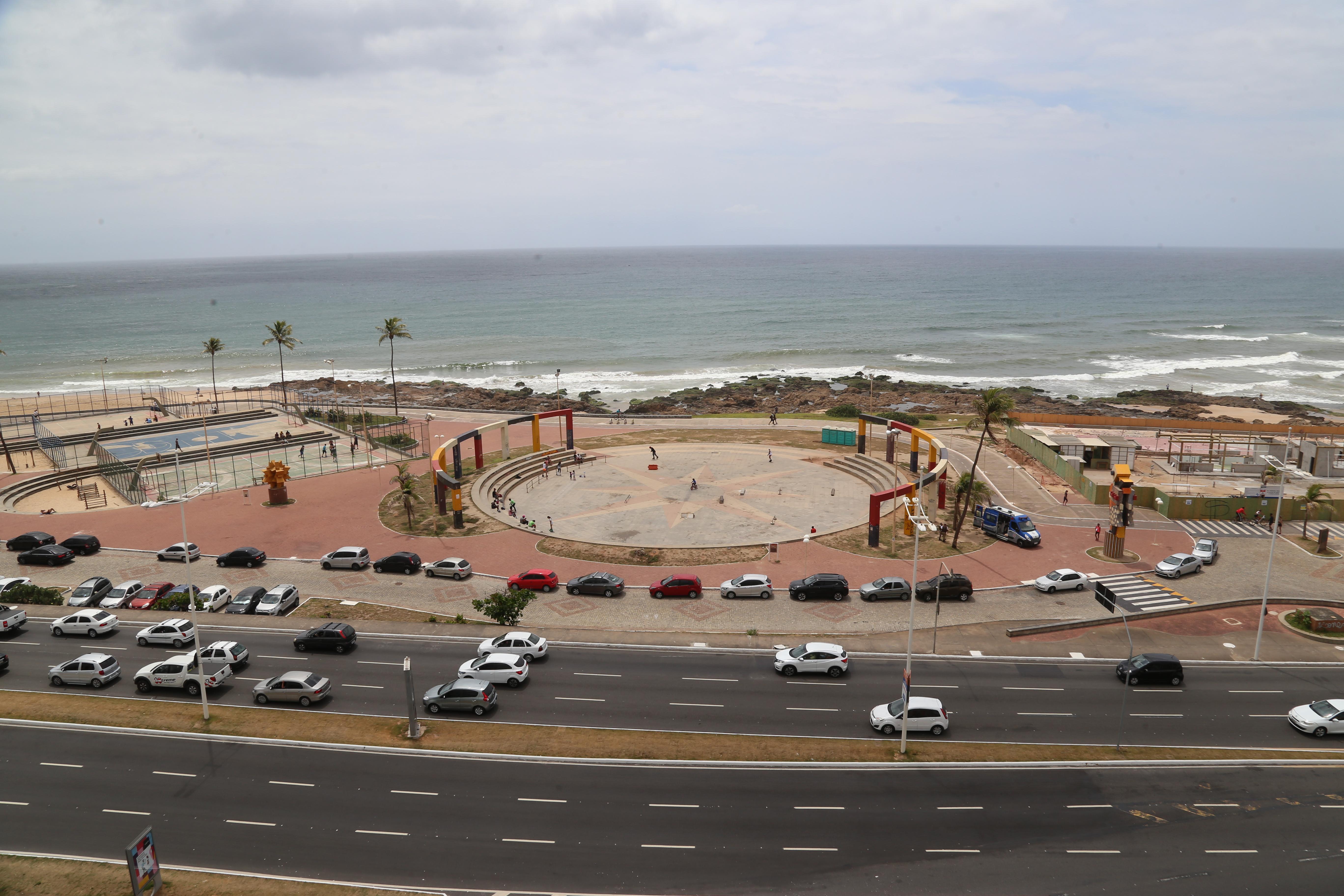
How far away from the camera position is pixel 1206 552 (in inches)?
1727

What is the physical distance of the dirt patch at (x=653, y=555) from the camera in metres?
44.8

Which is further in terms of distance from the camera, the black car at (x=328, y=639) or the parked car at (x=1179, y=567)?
the parked car at (x=1179, y=567)

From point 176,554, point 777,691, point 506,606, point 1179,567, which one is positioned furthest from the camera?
point 176,554

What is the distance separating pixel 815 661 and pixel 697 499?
24.9 meters

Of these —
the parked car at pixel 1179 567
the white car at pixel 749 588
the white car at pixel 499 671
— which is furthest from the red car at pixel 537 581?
the parked car at pixel 1179 567

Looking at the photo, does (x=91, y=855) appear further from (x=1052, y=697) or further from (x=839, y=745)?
(x=1052, y=697)

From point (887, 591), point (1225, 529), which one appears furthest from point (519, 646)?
point (1225, 529)

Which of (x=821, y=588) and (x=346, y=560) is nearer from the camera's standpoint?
(x=821, y=588)

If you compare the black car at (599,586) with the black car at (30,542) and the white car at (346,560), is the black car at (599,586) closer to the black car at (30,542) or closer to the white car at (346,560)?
the white car at (346,560)

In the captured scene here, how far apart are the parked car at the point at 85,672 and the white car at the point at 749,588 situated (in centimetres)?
2705

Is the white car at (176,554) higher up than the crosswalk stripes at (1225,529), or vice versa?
the crosswalk stripes at (1225,529)

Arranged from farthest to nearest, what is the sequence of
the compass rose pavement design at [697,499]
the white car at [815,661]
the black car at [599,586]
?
the compass rose pavement design at [697,499] → the black car at [599,586] → the white car at [815,661]

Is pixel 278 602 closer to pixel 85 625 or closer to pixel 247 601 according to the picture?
pixel 247 601

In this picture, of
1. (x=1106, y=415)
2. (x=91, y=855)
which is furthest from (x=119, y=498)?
(x=1106, y=415)
